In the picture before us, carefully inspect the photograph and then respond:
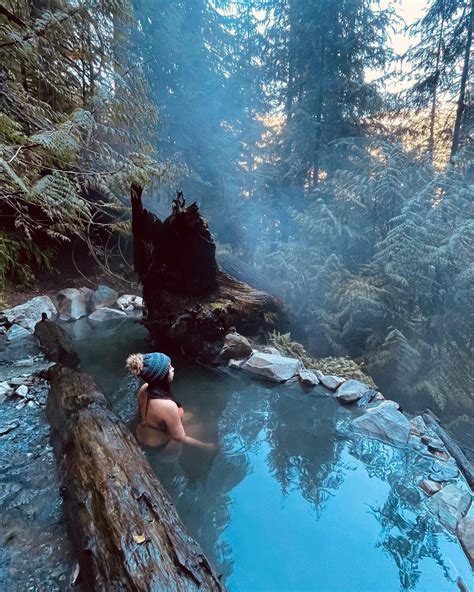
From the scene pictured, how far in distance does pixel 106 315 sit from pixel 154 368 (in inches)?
188

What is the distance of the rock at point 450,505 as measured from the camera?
2.43 meters

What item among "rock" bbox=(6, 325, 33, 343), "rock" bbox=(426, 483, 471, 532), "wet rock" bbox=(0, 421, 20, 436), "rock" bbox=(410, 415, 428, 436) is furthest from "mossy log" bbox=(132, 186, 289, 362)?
"rock" bbox=(426, 483, 471, 532)

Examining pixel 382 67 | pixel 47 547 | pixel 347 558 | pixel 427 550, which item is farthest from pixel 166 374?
pixel 382 67

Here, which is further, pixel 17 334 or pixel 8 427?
pixel 17 334

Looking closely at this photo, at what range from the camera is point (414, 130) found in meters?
9.26

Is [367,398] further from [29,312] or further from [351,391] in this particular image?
[29,312]

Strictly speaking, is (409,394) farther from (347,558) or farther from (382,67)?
(382,67)

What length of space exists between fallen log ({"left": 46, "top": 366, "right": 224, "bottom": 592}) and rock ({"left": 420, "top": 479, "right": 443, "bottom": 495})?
7.24 ft

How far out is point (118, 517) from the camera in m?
1.67

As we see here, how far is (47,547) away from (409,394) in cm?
531

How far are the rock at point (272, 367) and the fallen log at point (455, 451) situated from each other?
1.81 m

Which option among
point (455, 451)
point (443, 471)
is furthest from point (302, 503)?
point (455, 451)

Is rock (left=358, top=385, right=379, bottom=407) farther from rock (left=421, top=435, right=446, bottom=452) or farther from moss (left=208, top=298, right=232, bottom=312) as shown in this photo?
moss (left=208, top=298, right=232, bottom=312)

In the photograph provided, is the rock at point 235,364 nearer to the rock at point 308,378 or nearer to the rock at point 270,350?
the rock at point 270,350
